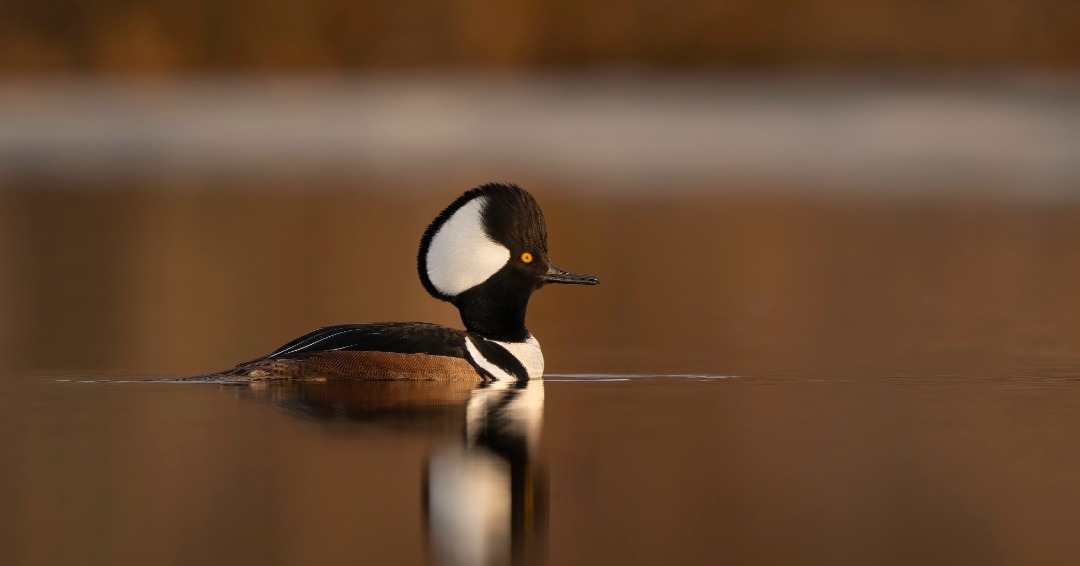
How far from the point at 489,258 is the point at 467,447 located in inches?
91.9

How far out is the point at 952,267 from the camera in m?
13.1

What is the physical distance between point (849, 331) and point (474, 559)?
5.52 meters

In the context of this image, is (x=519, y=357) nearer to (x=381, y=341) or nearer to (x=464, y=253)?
(x=464, y=253)

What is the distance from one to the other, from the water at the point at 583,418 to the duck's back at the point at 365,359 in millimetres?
111


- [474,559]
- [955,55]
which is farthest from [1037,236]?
[955,55]

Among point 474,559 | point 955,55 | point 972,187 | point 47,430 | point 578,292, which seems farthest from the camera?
point 955,55

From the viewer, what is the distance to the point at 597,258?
46.4ft

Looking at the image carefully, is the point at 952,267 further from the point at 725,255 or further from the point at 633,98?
the point at 633,98

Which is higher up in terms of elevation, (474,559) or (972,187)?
(972,187)

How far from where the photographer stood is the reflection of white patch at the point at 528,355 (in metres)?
8.10

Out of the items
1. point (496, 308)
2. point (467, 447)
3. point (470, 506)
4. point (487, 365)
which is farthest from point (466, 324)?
point (470, 506)

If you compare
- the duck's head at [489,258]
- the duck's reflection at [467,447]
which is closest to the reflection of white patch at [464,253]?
the duck's head at [489,258]

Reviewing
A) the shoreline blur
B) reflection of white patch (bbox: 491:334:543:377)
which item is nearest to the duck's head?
reflection of white patch (bbox: 491:334:543:377)

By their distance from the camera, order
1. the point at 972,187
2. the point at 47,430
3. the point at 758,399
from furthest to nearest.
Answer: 1. the point at 972,187
2. the point at 758,399
3. the point at 47,430
